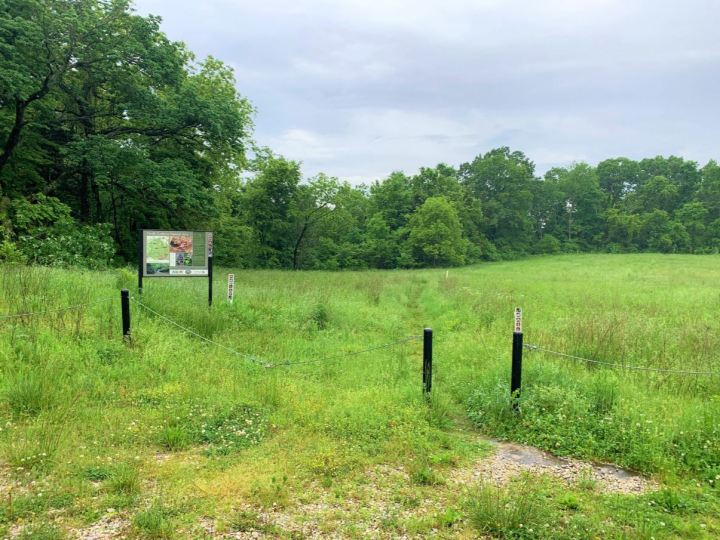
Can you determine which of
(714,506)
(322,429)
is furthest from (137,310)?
(714,506)

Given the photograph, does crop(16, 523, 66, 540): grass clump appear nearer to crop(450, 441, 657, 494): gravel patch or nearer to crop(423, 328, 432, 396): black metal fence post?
crop(450, 441, 657, 494): gravel patch

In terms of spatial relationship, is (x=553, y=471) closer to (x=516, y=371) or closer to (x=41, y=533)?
(x=516, y=371)

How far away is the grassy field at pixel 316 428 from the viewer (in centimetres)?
341

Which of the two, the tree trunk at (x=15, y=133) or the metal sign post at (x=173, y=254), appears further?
the tree trunk at (x=15, y=133)

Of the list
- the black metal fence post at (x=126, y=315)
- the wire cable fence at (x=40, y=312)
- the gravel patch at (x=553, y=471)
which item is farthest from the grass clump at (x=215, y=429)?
the wire cable fence at (x=40, y=312)

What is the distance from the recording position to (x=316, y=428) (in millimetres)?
5078

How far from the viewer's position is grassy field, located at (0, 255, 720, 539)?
11.2 ft

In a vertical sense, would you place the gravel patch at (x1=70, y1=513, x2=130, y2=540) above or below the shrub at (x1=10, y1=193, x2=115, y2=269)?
below

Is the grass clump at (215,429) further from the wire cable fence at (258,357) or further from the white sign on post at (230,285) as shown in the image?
the white sign on post at (230,285)

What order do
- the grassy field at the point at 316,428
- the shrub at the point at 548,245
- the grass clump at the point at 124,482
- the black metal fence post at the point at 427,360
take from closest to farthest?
the grassy field at the point at 316,428 → the grass clump at the point at 124,482 → the black metal fence post at the point at 427,360 → the shrub at the point at 548,245

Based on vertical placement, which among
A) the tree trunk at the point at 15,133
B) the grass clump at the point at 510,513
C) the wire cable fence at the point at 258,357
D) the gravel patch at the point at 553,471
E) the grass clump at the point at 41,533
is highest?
the tree trunk at the point at 15,133

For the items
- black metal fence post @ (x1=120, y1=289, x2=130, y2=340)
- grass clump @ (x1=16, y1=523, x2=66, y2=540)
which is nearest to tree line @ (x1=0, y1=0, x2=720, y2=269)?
black metal fence post @ (x1=120, y1=289, x2=130, y2=340)

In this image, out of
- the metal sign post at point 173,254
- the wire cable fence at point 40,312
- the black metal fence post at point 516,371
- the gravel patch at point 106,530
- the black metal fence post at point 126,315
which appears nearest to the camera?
the gravel patch at point 106,530

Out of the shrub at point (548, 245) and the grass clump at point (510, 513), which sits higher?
the shrub at point (548, 245)
